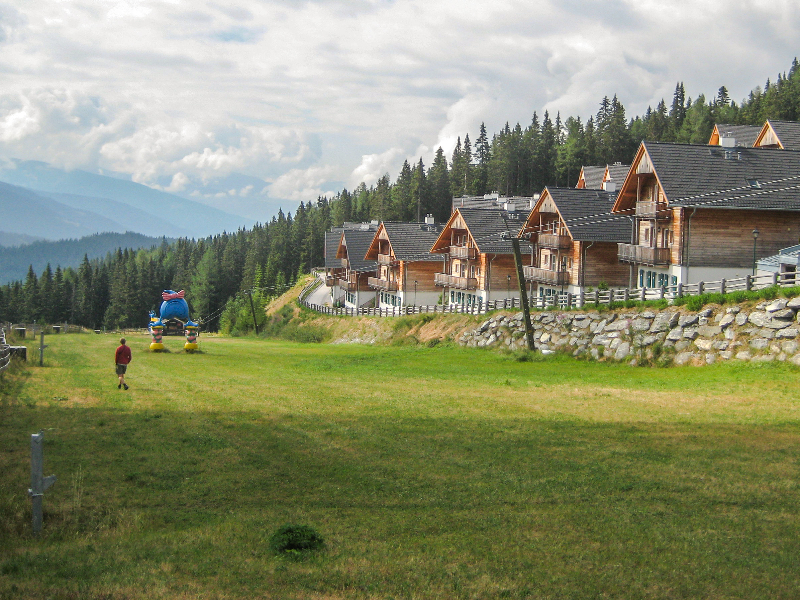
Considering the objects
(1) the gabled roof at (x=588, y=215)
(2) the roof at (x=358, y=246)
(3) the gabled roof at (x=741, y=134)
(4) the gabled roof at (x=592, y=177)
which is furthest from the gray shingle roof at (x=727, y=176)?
(2) the roof at (x=358, y=246)

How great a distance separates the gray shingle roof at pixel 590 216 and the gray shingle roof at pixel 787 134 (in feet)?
47.3

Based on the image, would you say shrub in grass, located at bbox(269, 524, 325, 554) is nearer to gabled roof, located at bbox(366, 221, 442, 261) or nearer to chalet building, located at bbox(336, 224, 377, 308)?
gabled roof, located at bbox(366, 221, 442, 261)

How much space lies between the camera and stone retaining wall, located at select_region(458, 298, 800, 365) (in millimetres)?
27547

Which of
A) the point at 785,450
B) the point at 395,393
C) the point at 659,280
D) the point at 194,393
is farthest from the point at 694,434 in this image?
the point at 659,280

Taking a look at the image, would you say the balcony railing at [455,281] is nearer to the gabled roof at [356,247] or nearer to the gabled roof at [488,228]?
the gabled roof at [488,228]

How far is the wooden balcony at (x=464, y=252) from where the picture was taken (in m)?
62.2

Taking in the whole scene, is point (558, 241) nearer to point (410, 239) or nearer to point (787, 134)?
point (787, 134)

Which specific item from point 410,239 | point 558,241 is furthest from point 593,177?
point 558,241

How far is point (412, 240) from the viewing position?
75.1 meters

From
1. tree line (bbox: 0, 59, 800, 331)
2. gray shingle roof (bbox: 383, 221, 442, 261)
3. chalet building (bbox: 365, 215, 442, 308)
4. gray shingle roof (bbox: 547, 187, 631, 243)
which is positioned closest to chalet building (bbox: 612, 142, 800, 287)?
gray shingle roof (bbox: 547, 187, 631, 243)

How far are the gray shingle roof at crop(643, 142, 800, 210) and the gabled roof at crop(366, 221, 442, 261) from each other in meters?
31.9

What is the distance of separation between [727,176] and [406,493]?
128 feet

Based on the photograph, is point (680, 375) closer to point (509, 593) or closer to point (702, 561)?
point (702, 561)

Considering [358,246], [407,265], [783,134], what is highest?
[783,134]
